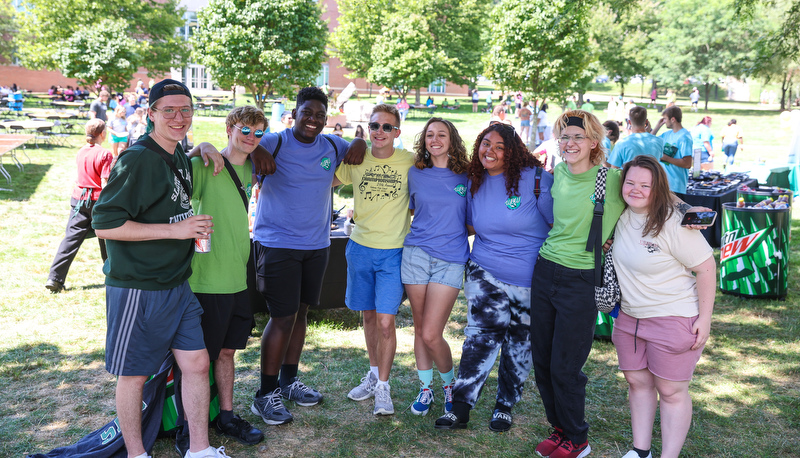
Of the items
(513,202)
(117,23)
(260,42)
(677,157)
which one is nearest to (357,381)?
(513,202)

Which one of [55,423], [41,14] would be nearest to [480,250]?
[55,423]

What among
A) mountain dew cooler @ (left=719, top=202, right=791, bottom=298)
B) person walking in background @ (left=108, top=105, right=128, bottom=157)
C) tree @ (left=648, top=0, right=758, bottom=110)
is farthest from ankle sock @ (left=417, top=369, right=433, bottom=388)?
tree @ (left=648, top=0, right=758, bottom=110)

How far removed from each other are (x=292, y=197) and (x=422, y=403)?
1652 millimetres

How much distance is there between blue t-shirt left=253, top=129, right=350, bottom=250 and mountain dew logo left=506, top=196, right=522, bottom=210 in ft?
4.03

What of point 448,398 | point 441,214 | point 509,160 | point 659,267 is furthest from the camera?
point 448,398

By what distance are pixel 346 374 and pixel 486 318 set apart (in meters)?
1.53

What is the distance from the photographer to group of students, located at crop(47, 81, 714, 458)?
324cm

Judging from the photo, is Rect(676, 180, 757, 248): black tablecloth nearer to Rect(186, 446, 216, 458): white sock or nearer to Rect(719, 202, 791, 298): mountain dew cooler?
Rect(719, 202, 791, 298): mountain dew cooler

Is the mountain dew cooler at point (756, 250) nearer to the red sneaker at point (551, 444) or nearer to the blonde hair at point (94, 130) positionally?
the red sneaker at point (551, 444)

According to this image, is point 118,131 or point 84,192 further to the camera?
point 118,131

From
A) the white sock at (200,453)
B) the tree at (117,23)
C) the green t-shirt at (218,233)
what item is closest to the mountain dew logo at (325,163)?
the green t-shirt at (218,233)

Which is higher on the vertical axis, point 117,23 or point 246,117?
point 117,23

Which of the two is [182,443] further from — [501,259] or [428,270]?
[501,259]

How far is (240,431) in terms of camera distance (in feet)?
12.3
